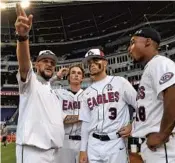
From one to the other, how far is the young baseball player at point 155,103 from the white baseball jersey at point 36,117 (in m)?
1.06

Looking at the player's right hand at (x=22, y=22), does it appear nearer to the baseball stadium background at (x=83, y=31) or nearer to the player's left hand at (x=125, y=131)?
the player's left hand at (x=125, y=131)

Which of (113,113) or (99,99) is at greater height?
(99,99)

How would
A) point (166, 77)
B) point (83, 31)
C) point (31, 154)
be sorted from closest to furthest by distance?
point (166, 77), point (31, 154), point (83, 31)

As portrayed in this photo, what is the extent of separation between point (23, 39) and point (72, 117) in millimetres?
1923

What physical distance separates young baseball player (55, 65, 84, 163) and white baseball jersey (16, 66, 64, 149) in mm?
1105

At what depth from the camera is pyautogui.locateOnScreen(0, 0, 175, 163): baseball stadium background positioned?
34988mm

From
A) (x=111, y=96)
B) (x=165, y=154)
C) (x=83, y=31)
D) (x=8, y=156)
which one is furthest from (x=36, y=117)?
(x=83, y=31)

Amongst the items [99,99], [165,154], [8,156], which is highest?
[99,99]

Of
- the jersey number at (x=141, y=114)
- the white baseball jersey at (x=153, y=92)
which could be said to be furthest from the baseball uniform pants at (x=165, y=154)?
the jersey number at (x=141, y=114)

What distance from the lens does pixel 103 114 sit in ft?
12.5

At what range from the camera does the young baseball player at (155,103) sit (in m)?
2.59

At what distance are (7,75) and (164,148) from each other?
145 ft

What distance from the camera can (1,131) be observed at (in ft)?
100

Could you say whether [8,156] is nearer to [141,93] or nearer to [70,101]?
[70,101]
